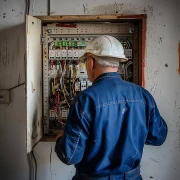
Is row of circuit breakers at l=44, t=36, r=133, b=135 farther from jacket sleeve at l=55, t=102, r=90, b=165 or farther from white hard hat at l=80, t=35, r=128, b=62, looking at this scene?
jacket sleeve at l=55, t=102, r=90, b=165

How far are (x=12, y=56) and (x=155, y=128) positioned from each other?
4.83 feet

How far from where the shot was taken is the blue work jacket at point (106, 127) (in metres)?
1.25

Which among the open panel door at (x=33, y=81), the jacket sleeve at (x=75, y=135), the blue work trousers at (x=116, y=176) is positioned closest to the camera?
the jacket sleeve at (x=75, y=135)

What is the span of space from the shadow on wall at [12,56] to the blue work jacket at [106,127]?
110cm

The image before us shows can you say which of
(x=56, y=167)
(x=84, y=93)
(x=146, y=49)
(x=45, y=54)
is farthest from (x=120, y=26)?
(x=56, y=167)

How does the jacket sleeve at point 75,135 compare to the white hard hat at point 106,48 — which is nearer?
the jacket sleeve at point 75,135

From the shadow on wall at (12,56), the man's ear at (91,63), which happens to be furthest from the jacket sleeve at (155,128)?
the shadow on wall at (12,56)

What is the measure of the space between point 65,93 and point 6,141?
30.0 inches

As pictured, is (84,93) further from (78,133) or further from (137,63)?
(137,63)

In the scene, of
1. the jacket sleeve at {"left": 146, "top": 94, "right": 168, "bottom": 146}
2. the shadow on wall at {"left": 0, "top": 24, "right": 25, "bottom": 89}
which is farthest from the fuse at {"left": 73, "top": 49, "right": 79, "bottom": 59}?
the jacket sleeve at {"left": 146, "top": 94, "right": 168, "bottom": 146}

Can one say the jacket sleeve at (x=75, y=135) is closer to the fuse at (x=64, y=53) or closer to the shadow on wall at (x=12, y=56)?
the fuse at (x=64, y=53)

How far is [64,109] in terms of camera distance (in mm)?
2178

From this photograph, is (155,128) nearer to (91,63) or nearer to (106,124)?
(106,124)

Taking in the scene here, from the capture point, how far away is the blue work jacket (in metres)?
1.25
